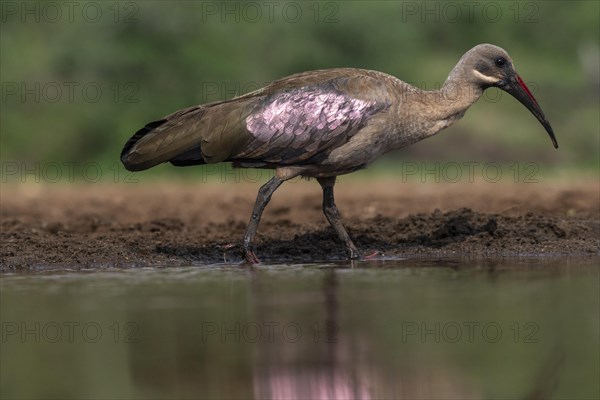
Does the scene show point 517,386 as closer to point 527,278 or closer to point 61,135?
point 527,278

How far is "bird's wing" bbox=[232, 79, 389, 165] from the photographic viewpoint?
9.54 meters

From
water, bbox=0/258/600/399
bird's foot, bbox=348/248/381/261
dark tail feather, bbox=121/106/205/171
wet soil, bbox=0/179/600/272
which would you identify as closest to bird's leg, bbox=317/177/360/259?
bird's foot, bbox=348/248/381/261

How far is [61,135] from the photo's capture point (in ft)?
56.1

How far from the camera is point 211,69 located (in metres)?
17.1

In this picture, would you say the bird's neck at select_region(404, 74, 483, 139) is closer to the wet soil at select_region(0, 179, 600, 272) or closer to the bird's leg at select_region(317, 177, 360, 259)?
the bird's leg at select_region(317, 177, 360, 259)

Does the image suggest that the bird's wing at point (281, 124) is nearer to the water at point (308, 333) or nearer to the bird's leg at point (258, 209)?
the bird's leg at point (258, 209)

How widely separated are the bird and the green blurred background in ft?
21.8

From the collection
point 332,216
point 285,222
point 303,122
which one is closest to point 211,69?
point 285,222

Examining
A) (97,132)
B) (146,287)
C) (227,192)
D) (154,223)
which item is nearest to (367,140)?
(146,287)

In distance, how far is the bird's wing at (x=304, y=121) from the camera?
9.54 m

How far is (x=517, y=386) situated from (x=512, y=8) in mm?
16669

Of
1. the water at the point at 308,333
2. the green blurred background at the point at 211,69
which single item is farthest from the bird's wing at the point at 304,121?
the green blurred background at the point at 211,69

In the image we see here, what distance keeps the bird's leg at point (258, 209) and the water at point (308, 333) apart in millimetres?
616

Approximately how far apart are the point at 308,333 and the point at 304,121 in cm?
324
